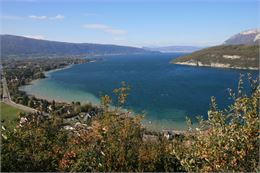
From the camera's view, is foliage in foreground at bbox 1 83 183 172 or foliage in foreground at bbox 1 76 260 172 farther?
foliage in foreground at bbox 1 83 183 172

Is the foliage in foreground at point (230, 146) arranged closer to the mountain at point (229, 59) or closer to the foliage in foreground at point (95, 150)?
the foliage in foreground at point (95, 150)

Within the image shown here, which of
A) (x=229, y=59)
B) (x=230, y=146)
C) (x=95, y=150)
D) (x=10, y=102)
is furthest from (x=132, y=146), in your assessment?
(x=229, y=59)

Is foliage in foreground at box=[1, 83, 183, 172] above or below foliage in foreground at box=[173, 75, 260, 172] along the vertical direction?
below

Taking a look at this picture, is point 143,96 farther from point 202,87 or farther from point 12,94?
point 12,94

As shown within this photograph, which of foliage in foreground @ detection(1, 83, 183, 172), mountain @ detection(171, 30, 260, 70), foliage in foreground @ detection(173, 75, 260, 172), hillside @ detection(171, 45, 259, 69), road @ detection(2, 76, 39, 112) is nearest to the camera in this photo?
foliage in foreground @ detection(173, 75, 260, 172)

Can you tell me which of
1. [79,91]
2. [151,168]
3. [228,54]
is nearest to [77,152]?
[151,168]

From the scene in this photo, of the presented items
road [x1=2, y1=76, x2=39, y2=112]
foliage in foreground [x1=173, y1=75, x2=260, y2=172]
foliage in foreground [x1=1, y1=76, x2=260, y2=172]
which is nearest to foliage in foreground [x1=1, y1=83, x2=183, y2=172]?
foliage in foreground [x1=1, y1=76, x2=260, y2=172]

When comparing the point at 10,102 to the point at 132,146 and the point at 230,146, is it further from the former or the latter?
the point at 230,146

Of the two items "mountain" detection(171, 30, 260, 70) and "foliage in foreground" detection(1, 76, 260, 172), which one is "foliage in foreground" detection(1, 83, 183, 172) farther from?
"mountain" detection(171, 30, 260, 70)
